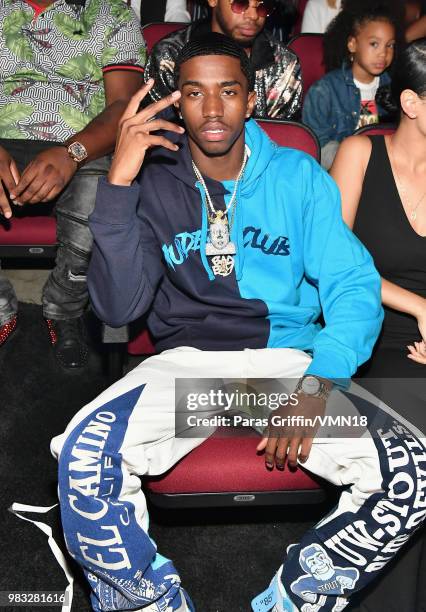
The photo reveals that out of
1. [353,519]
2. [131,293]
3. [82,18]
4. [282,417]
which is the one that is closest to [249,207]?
[131,293]

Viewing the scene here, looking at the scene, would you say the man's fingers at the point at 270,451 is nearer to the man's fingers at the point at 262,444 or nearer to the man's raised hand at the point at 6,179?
the man's fingers at the point at 262,444

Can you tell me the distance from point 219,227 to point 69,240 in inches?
34.1

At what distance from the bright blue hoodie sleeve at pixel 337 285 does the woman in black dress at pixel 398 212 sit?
170 millimetres

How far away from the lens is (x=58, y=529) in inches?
93.4

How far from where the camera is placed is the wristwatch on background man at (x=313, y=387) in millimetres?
1874

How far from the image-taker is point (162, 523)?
7.99 ft

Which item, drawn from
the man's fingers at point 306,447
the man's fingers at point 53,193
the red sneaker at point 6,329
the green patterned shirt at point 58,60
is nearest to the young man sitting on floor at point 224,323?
the man's fingers at point 306,447

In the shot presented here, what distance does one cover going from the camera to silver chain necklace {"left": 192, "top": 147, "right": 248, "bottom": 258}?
6.88ft

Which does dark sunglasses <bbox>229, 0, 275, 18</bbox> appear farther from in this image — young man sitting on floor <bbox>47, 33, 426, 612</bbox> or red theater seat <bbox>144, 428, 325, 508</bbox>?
red theater seat <bbox>144, 428, 325, 508</bbox>

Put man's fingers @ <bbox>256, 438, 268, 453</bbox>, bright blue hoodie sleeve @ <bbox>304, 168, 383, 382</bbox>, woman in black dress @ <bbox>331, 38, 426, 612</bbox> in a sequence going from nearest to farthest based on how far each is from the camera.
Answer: man's fingers @ <bbox>256, 438, 268, 453</bbox>, bright blue hoodie sleeve @ <bbox>304, 168, 383, 382</bbox>, woman in black dress @ <bbox>331, 38, 426, 612</bbox>

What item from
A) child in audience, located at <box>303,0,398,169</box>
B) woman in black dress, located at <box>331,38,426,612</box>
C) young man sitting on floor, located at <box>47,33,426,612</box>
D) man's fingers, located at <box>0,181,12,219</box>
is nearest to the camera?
young man sitting on floor, located at <box>47,33,426,612</box>

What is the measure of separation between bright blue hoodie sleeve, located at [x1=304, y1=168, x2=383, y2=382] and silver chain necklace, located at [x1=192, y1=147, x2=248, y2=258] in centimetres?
21

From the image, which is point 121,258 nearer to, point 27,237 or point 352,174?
point 352,174

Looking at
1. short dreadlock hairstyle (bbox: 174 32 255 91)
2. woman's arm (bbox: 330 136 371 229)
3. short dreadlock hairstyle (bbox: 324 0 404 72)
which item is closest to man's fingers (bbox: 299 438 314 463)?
woman's arm (bbox: 330 136 371 229)
